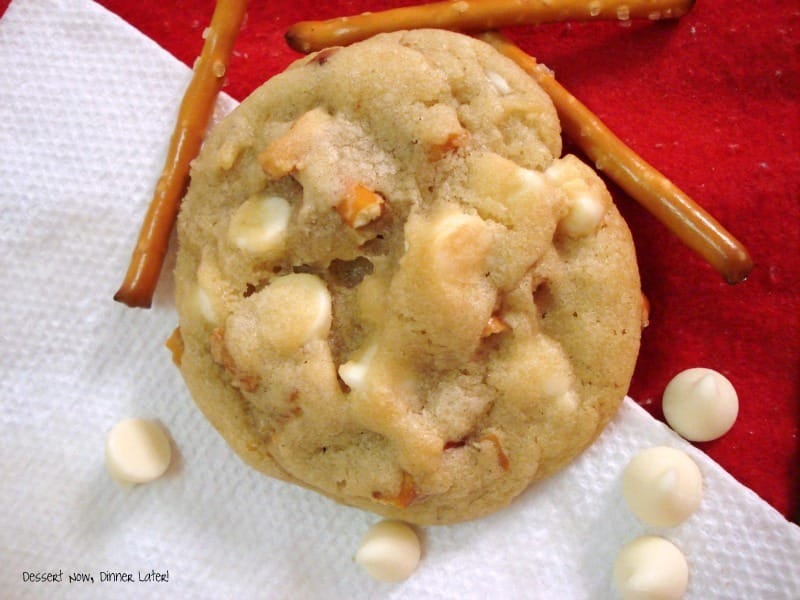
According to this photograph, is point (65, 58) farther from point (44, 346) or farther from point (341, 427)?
point (341, 427)

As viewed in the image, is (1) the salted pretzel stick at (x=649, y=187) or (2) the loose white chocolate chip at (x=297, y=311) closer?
(2) the loose white chocolate chip at (x=297, y=311)

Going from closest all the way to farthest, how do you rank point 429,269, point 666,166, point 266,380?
point 429,269 → point 266,380 → point 666,166

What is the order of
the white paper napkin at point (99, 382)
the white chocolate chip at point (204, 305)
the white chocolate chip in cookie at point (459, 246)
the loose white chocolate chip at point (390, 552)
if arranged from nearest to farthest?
the white chocolate chip in cookie at point (459, 246) → the white chocolate chip at point (204, 305) → the loose white chocolate chip at point (390, 552) → the white paper napkin at point (99, 382)

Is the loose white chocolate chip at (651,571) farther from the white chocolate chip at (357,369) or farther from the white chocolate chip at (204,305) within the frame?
the white chocolate chip at (204,305)

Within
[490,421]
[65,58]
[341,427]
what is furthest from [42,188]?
[490,421]

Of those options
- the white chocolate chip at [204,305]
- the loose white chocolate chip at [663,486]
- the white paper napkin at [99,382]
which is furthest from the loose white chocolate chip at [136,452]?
the loose white chocolate chip at [663,486]

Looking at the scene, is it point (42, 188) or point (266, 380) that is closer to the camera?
point (266, 380)
